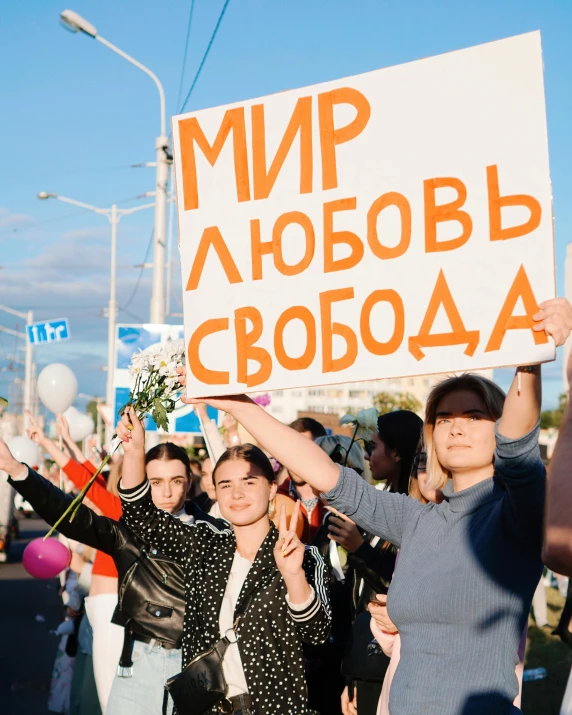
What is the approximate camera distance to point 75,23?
1599 cm

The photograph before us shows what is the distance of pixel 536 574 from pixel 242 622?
50.3 inches

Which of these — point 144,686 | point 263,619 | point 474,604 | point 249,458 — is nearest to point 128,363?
point 144,686

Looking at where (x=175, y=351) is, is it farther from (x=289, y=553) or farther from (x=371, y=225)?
(x=371, y=225)

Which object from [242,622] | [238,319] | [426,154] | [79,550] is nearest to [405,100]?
[426,154]

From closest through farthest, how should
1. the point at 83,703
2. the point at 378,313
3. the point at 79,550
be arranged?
1. the point at 378,313
2. the point at 83,703
3. the point at 79,550

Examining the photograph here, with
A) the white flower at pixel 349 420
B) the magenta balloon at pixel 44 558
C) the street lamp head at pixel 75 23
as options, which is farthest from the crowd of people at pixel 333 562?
the street lamp head at pixel 75 23

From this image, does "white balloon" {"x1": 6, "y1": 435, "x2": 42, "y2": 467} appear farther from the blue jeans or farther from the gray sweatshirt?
the gray sweatshirt

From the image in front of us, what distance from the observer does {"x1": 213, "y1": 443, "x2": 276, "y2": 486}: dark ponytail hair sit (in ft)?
13.5

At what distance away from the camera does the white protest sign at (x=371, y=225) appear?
281cm

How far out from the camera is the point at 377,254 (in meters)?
3.05

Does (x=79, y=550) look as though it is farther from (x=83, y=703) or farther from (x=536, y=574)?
(x=536, y=574)

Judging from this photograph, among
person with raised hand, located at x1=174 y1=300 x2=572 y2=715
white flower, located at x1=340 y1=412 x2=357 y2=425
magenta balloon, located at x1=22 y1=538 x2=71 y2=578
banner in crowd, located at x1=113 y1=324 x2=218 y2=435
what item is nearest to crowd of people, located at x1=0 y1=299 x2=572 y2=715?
person with raised hand, located at x1=174 y1=300 x2=572 y2=715

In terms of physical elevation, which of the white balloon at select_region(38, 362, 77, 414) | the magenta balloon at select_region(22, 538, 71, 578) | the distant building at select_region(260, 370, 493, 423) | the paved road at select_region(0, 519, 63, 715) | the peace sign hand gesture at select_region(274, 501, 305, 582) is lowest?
the paved road at select_region(0, 519, 63, 715)

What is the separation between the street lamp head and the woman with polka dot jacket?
13454 millimetres
